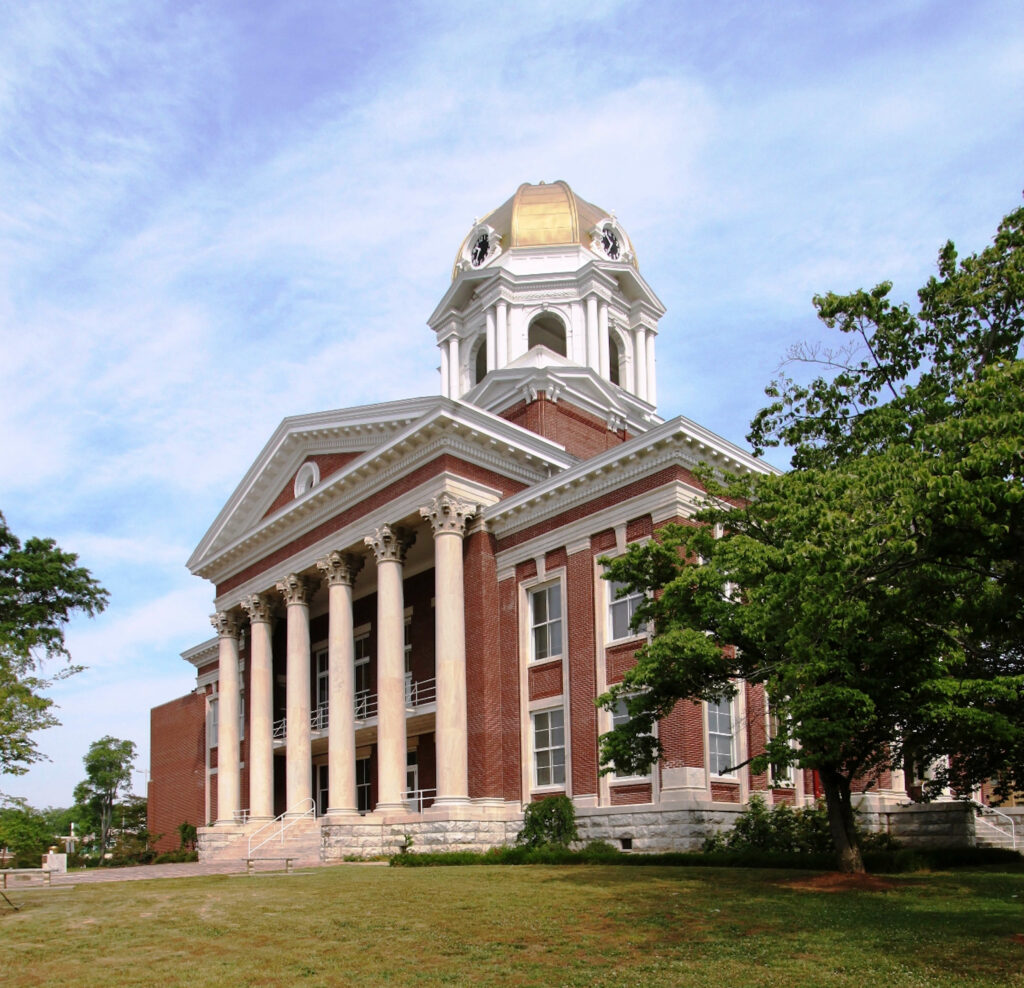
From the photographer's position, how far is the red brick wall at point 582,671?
30.0 meters

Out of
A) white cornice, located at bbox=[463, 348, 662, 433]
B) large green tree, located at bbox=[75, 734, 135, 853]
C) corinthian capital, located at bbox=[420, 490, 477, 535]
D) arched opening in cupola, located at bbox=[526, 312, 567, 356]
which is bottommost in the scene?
large green tree, located at bbox=[75, 734, 135, 853]

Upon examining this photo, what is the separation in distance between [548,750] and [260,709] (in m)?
14.1

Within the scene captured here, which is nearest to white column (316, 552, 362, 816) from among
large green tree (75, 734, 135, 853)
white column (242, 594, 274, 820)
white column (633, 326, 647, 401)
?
white column (242, 594, 274, 820)

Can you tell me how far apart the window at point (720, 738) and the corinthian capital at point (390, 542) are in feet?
36.7

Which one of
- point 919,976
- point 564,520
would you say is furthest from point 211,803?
point 919,976

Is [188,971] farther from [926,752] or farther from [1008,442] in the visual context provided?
[926,752]

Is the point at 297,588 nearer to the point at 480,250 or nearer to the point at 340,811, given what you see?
the point at 340,811

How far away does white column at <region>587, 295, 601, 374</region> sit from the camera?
44.8 m

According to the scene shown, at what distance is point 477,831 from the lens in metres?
30.8

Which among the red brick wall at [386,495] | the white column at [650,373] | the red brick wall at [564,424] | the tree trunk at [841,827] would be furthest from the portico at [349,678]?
the white column at [650,373]

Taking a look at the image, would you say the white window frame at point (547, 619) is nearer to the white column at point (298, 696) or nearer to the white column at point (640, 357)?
the white column at point (298, 696)

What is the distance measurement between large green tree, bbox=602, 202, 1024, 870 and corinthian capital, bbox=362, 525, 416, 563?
14.3 metres

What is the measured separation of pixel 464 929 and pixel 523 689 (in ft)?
60.8

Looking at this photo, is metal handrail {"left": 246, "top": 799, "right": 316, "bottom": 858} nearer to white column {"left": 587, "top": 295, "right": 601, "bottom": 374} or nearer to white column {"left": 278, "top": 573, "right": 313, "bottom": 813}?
white column {"left": 278, "top": 573, "right": 313, "bottom": 813}
